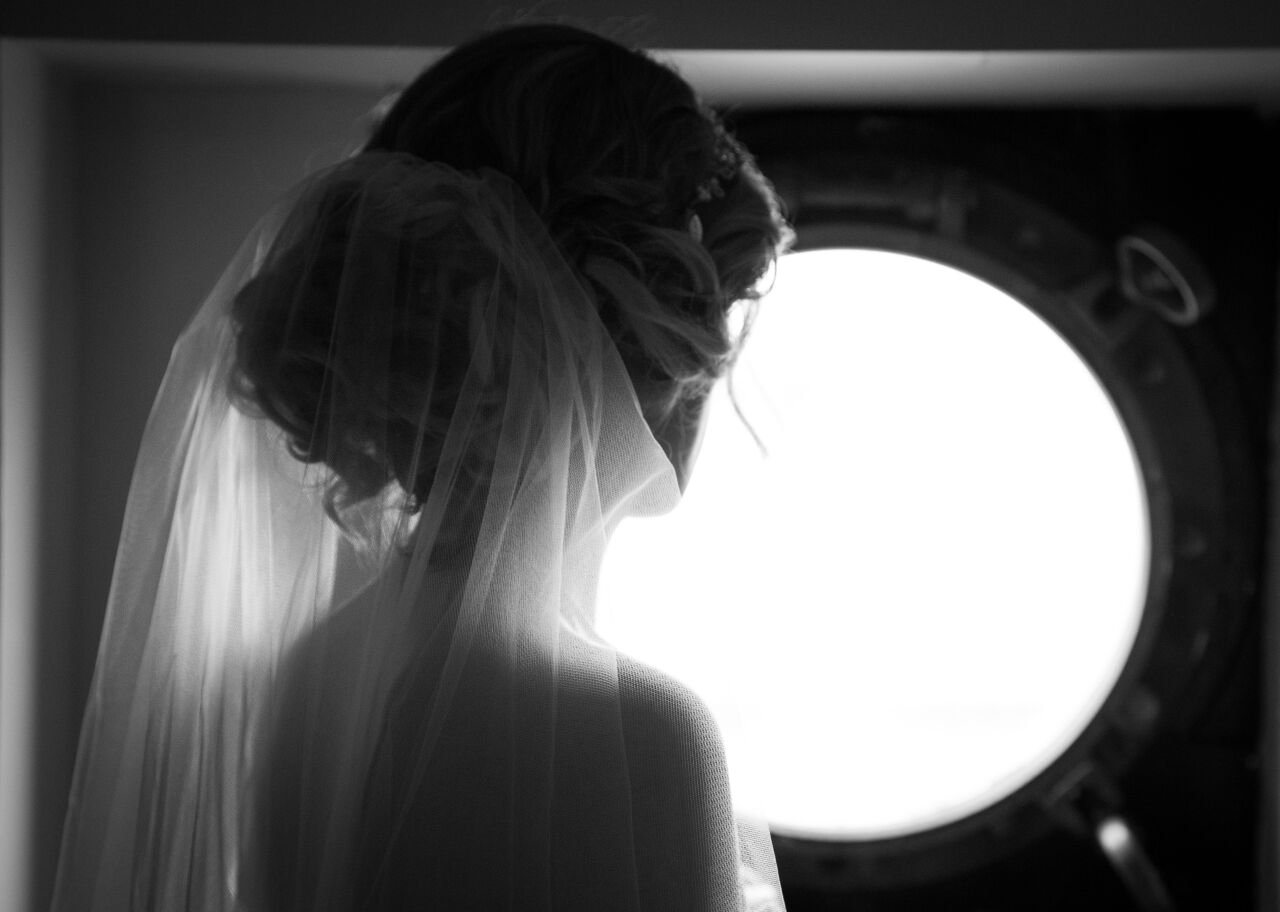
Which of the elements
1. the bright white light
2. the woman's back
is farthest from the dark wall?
the woman's back

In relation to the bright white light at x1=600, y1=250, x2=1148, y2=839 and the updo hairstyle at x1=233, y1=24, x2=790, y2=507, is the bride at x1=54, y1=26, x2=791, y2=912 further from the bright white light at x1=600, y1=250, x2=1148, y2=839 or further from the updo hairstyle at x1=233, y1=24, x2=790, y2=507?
the bright white light at x1=600, y1=250, x2=1148, y2=839

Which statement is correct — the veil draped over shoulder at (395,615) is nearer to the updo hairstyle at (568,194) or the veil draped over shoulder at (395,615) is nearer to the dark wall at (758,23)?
the updo hairstyle at (568,194)

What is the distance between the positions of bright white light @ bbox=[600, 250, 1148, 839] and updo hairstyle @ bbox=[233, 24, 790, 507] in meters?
0.37

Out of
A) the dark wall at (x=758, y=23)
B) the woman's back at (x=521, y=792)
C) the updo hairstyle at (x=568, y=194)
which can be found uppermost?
the dark wall at (x=758, y=23)

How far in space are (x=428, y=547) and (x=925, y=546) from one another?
864 millimetres

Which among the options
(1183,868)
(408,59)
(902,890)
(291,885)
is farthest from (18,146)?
(1183,868)

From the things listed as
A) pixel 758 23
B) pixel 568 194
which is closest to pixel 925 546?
pixel 758 23

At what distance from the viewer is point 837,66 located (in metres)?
1.03

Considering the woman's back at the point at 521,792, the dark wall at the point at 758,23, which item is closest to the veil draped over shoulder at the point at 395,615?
the woman's back at the point at 521,792

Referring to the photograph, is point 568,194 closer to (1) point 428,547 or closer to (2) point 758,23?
(1) point 428,547

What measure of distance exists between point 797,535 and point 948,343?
29 centimetres

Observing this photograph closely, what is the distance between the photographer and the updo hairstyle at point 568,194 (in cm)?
69

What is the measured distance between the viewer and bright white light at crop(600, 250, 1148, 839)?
120 cm

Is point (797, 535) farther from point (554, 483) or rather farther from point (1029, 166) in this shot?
point (554, 483)
